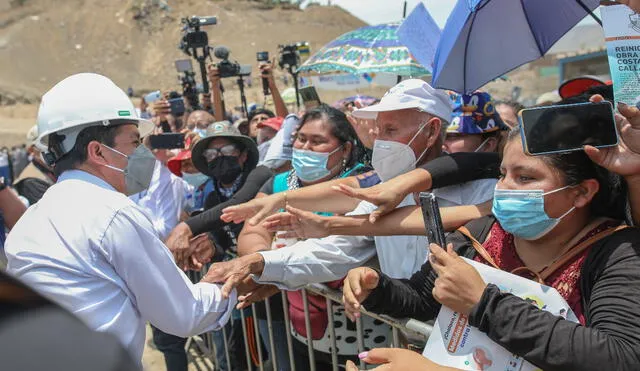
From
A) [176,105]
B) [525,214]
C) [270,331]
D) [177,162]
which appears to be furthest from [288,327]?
[176,105]

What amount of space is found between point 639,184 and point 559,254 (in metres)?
0.34

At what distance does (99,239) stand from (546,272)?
150cm

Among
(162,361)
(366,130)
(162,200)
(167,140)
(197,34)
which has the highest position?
(197,34)

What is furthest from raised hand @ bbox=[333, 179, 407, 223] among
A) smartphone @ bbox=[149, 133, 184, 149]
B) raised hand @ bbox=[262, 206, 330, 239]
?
smartphone @ bbox=[149, 133, 184, 149]

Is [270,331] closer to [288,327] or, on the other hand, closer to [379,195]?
[288,327]

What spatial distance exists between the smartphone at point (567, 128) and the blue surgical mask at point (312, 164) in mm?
1617

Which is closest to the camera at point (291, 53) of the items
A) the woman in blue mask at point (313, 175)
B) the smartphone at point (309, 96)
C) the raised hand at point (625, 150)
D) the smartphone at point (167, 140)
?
the smartphone at point (309, 96)

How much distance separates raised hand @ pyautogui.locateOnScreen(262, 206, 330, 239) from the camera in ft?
7.80

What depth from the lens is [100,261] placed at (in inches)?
78.3

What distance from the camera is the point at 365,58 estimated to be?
19.5 ft

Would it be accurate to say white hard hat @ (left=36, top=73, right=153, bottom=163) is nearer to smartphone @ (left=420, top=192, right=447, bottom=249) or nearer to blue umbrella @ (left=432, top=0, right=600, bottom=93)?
smartphone @ (left=420, top=192, right=447, bottom=249)

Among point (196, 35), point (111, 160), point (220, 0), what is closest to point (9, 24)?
point (220, 0)

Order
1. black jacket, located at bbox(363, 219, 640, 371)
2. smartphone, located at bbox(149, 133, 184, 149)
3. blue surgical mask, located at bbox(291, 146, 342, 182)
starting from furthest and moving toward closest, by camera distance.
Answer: smartphone, located at bbox(149, 133, 184, 149), blue surgical mask, located at bbox(291, 146, 342, 182), black jacket, located at bbox(363, 219, 640, 371)

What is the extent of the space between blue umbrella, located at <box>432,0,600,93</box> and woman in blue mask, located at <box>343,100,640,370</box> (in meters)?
1.26
